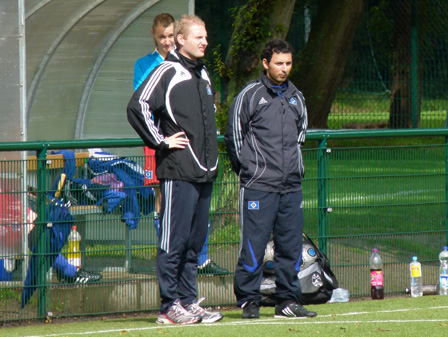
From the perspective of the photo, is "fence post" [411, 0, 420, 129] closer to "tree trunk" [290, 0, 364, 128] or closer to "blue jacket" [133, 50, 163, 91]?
"tree trunk" [290, 0, 364, 128]

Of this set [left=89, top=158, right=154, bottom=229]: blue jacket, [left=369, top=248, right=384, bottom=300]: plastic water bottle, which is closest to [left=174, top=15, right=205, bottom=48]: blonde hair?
[left=89, top=158, right=154, bottom=229]: blue jacket

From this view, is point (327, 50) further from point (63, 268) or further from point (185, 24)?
point (185, 24)

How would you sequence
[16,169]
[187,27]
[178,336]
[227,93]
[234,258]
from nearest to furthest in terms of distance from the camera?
[178,336] < [187,27] < [16,169] < [234,258] < [227,93]

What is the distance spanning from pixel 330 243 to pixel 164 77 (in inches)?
98.5

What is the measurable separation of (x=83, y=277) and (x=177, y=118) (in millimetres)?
1731

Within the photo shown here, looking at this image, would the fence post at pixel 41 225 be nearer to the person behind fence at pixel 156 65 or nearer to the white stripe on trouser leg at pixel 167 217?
the person behind fence at pixel 156 65

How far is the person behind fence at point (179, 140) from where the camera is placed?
6.42 metres

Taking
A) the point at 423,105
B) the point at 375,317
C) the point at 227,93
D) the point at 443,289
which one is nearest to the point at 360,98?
the point at 423,105

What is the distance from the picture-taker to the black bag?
7.79 m

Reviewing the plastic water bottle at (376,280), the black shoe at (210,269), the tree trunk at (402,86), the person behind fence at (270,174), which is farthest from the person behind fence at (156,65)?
the tree trunk at (402,86)

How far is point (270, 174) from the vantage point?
22.2ft

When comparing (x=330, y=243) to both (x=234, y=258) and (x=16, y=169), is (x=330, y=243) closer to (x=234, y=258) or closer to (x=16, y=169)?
(x=234, y=258)

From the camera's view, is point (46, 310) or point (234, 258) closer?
point (46, 310)

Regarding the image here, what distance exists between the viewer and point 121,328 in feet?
22.0
